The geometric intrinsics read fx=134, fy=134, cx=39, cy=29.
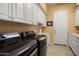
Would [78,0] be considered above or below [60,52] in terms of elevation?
above

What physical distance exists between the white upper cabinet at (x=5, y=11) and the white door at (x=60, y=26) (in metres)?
1.34

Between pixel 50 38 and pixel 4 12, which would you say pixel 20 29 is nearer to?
pixel 50 38

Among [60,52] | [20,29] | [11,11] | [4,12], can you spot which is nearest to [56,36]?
[60,52]

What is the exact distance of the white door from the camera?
8.61ft

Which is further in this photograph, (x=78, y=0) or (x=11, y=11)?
(x=11, y=11)

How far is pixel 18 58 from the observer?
3.12 feet

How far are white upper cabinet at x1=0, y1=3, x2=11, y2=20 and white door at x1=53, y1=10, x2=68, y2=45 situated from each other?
1.34 meters

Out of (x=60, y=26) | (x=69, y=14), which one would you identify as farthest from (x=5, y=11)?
(x=69, y=14)

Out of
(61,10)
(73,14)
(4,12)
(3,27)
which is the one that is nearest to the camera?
(4,12)

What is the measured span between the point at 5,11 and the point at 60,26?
1.64 m

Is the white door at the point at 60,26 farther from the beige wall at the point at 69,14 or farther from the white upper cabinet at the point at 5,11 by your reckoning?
the white upper cabinet at the point at 5,11

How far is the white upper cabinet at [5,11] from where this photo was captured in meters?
1.23

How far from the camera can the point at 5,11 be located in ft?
4.31

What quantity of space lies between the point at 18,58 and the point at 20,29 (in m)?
1.74
